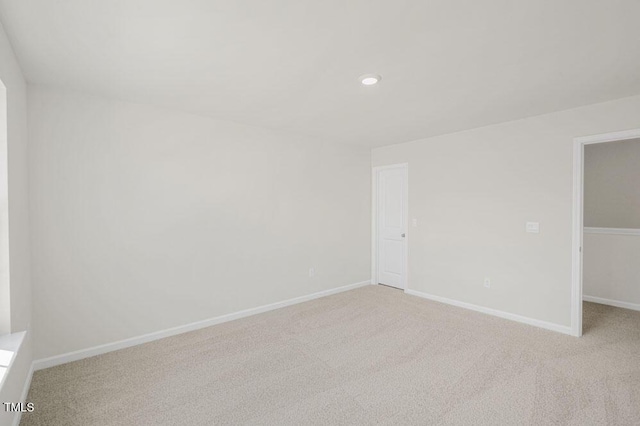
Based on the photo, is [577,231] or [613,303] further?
[613,303]

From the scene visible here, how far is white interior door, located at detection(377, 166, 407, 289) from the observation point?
16.1ft

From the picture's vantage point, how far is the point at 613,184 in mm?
4230

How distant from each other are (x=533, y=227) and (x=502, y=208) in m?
0.39

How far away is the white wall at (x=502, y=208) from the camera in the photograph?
128 inches

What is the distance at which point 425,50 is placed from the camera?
198 centimetres

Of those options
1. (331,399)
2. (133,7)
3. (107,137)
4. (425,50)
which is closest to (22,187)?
(107,137)

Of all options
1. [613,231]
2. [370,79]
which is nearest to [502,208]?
[613,231]

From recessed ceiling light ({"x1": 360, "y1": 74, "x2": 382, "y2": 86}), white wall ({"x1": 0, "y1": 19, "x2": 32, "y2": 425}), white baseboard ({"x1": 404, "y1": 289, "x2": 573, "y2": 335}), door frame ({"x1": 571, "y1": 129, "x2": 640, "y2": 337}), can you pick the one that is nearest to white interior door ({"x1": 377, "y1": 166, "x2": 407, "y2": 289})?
white baseboard ({"x1": 404, "y1": 289, "x2": 573, "y2": 335})

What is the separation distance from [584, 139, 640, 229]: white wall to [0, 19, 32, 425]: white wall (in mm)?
6303

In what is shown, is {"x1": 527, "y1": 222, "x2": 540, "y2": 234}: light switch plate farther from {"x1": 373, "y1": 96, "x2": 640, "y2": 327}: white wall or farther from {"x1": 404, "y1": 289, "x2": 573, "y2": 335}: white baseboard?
{"x1": 404, "y1": 289, "x2": 573, "y2": 335}: white baseboard

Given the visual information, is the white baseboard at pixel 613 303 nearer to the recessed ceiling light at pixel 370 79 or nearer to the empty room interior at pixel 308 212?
the empty room interior at pixel 308 212

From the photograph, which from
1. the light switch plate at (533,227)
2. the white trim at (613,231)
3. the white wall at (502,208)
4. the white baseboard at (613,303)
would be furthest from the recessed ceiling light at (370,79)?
the white baseboard at (613,303)

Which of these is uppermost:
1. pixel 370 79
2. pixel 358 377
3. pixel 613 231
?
pixel 370 79

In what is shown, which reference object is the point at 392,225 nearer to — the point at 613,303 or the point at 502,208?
the point at 502,208
